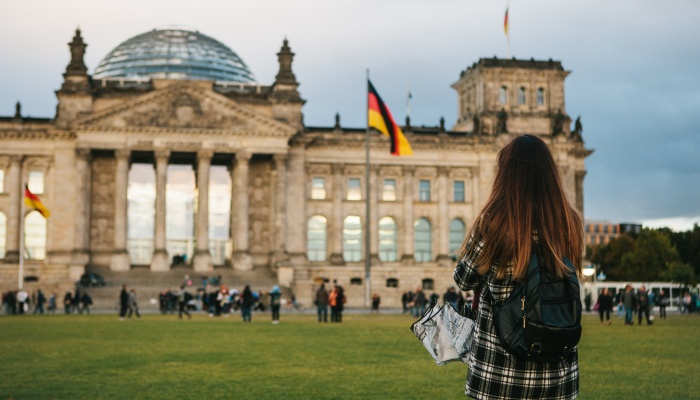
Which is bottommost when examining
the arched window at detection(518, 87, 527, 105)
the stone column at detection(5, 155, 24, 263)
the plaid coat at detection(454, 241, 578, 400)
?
the plaid coat at detection(454, 241, 578, 400)

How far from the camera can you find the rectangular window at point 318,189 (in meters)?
83.3

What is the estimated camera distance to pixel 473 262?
5.56 metres

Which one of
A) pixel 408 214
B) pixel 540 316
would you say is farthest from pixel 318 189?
pixel 540 316

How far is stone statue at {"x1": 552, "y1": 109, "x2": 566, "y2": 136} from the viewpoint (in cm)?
8706

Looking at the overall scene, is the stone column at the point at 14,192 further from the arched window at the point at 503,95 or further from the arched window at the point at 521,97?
the arched window at the point at 521,97

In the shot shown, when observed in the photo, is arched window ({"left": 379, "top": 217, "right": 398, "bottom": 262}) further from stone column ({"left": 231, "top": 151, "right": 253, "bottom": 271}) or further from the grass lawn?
the grass lawn

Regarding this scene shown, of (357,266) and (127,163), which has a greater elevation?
(127,163)

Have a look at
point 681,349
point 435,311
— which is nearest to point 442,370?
point 681,349

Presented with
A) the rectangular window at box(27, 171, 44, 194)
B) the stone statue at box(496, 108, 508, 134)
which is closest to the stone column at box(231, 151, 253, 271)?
the rectangular window at box(27, 171, 44, 194)

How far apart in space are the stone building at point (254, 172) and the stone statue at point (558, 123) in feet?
0.58

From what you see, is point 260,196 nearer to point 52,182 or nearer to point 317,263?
point 317,263

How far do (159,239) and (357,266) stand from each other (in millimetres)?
18206

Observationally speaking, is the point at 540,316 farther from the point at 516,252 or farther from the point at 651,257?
the point at 651,257

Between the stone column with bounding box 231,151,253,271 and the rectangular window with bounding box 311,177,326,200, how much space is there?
7.94m
